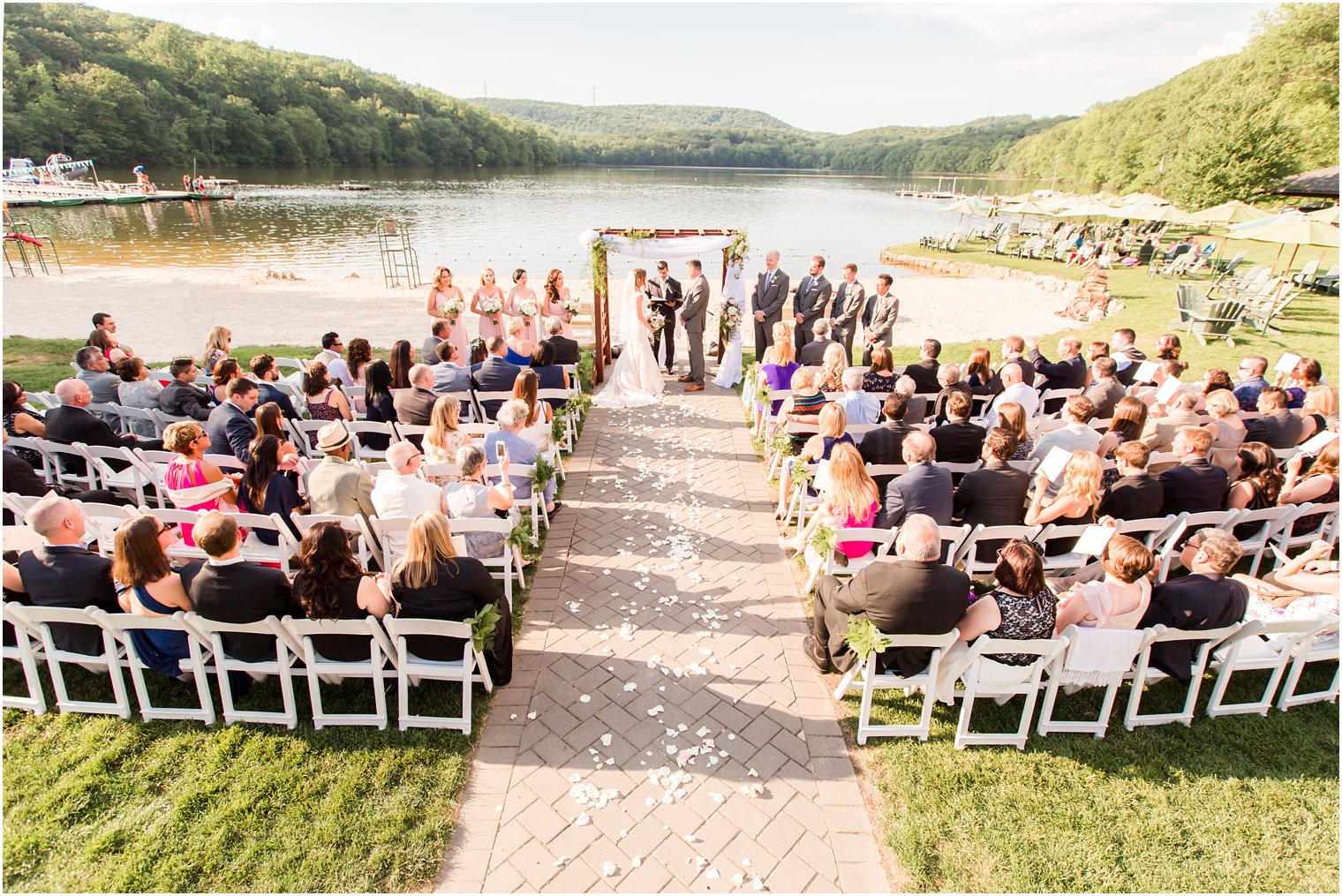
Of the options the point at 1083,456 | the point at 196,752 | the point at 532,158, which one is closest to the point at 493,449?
the point at 196,752

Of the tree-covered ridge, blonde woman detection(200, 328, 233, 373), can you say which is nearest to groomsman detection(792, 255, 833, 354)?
blonde woman detection(200, 328, 233, 373)

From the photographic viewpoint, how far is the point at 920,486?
500 cm

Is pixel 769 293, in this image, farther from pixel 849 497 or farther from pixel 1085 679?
pixel 1085 679

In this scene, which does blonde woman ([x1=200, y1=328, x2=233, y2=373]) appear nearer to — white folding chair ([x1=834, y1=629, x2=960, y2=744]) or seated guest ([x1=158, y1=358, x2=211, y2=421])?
seated guest ([x1=158, y1=358, x2=211, y2=421])

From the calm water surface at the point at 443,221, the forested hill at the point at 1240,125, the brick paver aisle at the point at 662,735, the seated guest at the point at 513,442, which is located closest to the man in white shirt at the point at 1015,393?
the brick paver aisle at the point at 662,735

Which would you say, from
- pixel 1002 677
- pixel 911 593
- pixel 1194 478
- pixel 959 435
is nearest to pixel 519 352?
pixel 959 435

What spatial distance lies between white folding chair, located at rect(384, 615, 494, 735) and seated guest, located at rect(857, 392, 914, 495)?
3.62 meters

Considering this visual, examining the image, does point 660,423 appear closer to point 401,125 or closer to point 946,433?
point 946,433

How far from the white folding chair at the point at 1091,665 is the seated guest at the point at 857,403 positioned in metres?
3.09

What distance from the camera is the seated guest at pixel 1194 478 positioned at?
17.0 ft

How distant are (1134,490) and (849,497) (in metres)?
2.25

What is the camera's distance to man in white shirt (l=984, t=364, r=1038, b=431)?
279 inches

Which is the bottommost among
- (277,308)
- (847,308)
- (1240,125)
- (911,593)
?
(277,308)

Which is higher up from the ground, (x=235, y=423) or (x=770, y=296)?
(x=770, y=296)
